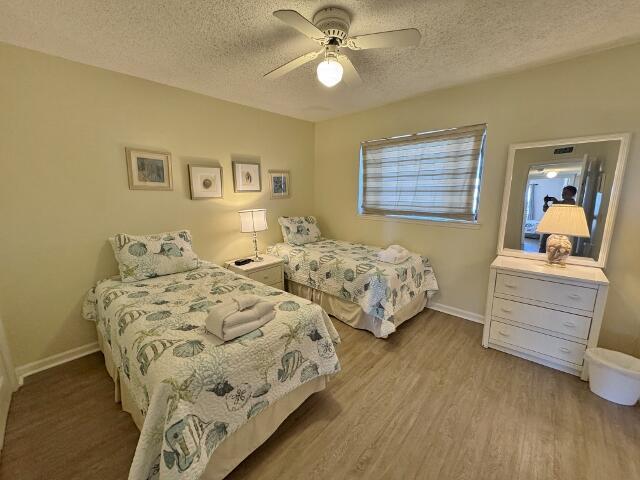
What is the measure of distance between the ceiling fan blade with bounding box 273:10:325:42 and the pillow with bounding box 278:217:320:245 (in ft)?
7.54

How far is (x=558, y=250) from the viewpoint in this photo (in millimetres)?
2201

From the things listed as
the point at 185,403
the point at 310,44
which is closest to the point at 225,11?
the point at 310,44

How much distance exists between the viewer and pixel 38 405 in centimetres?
178

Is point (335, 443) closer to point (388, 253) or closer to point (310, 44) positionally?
point (388, 253)

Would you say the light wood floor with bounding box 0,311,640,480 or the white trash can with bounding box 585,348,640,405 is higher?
the white trash can with bounding box 585,348,640,405

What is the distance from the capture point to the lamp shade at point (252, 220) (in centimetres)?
303

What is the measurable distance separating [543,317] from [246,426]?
7.47ft

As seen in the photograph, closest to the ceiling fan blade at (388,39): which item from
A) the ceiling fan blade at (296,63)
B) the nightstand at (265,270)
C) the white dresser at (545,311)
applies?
the ceiling fan blade at (296,63)

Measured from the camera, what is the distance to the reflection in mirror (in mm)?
2094

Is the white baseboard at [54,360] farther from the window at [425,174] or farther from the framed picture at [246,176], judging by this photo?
the window at [425,174]

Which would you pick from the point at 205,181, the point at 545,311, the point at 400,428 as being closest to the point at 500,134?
the point at 545,311

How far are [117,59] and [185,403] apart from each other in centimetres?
249

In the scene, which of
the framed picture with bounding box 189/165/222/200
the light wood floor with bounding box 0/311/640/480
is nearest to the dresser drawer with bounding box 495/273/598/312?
the light wood floor with bounding box 0/311/640/480

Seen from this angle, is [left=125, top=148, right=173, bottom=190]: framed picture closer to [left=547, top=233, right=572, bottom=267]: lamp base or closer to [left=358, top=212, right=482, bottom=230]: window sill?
[left=358, top=212, right=482, bottom=230]: window sill
